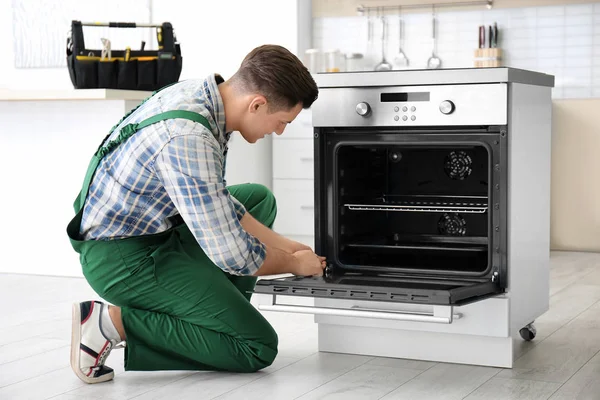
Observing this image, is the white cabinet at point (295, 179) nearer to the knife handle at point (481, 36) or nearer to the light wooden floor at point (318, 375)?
the knife handle at point (481, 36)

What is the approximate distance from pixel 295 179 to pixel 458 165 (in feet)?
9.64

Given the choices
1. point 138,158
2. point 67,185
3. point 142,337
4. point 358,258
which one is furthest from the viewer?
point 67,185

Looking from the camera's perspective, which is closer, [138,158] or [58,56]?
[138,158]

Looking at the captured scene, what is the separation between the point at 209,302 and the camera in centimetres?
251

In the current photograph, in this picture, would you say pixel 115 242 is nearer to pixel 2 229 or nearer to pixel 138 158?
pixel 138 158

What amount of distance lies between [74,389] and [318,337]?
2.52ft

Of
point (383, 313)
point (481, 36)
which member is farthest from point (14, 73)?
point (383, 313)

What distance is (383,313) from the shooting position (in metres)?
2.43

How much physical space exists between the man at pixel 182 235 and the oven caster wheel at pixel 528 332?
A: 74 cm

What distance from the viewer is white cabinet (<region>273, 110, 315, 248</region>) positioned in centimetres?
568

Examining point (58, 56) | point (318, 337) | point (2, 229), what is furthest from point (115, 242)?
point (58, 56)

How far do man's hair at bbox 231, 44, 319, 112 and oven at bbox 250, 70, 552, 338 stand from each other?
0.34m

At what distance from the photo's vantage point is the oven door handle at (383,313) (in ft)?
7.55

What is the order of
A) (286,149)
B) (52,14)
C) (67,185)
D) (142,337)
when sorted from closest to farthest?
(142,337) → (67,185) → (286,149) → (52,14)
